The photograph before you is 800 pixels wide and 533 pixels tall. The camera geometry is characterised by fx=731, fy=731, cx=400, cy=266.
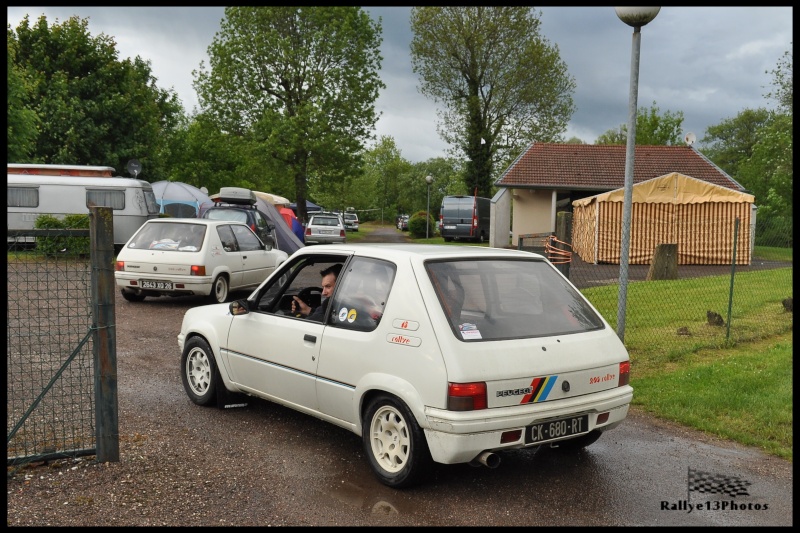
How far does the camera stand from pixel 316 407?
5441 mm

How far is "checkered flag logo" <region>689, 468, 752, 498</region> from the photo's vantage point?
486 centimetres

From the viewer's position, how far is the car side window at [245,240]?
46.9 ft

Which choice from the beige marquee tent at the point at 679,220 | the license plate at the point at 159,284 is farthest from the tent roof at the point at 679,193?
the license plate at the point at 159,284

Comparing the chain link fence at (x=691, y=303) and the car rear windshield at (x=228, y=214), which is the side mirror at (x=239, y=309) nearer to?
the chain link fence at (x=691, y=303)

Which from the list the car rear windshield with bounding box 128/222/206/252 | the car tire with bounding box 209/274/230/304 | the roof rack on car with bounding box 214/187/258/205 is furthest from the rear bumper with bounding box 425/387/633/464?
the roof rack on car with bounding box 214/187/258/205

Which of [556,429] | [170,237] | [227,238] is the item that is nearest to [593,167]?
[227,238]

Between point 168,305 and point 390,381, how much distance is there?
9.73 meters

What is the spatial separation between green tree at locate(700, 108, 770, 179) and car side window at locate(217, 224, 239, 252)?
75790mm

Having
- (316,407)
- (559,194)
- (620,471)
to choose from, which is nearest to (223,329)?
(316,407)

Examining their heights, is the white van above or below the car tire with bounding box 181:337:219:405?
above

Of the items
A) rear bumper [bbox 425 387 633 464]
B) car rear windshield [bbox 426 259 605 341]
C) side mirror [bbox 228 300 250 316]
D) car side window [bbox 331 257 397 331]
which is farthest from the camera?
side mirror [bbox 228 300 250 316]

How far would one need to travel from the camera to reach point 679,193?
76.4 ft

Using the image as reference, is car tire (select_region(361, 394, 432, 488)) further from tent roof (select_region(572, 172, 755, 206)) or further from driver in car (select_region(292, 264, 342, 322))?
tent roof (select_region(572, 172, 755, 206))

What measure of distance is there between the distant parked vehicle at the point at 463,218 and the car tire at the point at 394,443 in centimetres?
3472
